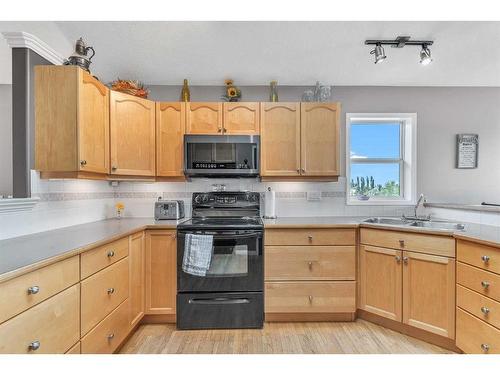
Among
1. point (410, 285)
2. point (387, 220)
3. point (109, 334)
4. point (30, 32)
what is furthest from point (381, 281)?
point (30, 32)

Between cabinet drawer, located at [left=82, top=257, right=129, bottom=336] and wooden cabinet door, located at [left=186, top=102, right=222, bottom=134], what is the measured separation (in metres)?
1.36

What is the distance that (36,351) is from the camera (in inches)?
44.9

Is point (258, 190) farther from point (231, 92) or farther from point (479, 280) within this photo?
point (479, 280)

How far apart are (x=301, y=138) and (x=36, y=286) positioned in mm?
2267

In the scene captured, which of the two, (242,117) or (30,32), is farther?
(242,117)

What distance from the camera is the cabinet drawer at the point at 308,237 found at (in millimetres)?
2414

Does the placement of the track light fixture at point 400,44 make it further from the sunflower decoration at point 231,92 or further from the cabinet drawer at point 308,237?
the cabinet drawer at point 308,237

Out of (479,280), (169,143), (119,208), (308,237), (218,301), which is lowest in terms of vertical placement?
(218,301)

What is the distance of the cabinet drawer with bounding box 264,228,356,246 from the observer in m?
2.41

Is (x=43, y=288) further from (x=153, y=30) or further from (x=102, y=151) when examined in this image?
(x=153, y=30)

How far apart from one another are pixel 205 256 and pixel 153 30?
1847 millimetres

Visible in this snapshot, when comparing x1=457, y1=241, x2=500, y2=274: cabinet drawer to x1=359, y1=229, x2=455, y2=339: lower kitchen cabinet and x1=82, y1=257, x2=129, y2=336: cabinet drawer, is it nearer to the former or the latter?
x1=359, y1=229, x2=455, y2=339: lower kitchen cabinet

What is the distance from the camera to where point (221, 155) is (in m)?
2.67

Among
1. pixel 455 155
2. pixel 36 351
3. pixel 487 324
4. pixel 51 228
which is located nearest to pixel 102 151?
pixel 51 228
